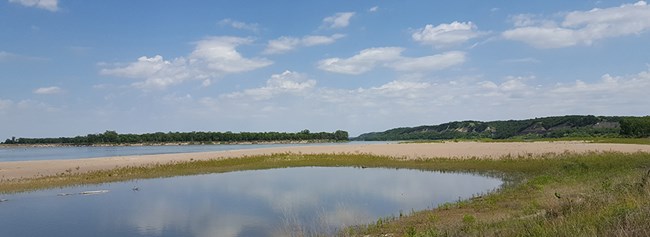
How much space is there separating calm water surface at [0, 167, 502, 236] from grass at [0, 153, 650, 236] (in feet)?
7.37

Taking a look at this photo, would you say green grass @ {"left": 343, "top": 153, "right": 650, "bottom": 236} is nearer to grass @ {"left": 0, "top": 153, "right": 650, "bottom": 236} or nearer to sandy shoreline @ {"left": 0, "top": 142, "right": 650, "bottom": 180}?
grass @ {"left": 0, "top": 153, "right": 650, "bottom": 236}

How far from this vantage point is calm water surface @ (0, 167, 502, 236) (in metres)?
16.2

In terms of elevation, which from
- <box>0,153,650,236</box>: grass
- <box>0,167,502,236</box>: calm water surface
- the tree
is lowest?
<box>0,167,502,236</box>: calm water surface

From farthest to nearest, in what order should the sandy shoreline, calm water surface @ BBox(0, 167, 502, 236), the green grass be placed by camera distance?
the sandy shoreline, calm water surface @ BBox(0, 167, 502, 236), the green grass

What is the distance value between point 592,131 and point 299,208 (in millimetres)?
177141

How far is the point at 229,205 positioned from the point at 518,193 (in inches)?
517

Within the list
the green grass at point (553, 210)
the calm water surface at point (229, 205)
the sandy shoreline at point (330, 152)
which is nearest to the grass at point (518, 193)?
the green grass at point (553, 210)

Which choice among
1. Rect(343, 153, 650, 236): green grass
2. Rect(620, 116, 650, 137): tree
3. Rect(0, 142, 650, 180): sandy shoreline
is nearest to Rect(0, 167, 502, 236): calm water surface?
Rect(343, 153, 650, 236): green grass

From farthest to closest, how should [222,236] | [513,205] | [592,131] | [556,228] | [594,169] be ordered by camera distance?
[592,131] → [594,169] → [513,205] → [222,236] → [556,228]

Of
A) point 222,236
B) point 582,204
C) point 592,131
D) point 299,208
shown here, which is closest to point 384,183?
point 299,208

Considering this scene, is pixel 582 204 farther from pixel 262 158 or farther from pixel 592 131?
pixel 592 131

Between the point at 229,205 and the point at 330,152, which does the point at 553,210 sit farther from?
the point at 330,152

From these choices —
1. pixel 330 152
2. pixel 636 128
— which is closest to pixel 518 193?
pixel 330 152

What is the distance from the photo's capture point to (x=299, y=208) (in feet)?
65.0
